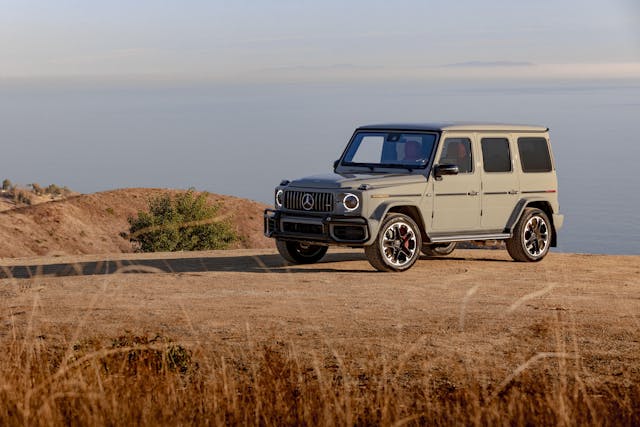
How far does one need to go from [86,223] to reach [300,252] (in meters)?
39.8

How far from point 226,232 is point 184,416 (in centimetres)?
3802

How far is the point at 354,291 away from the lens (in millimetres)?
14344

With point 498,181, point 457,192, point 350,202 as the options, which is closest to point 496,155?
point 498,181

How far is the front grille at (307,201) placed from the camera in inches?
635

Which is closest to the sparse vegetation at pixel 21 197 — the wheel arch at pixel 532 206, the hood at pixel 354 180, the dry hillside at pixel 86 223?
the dry hillside at pixel 86 223

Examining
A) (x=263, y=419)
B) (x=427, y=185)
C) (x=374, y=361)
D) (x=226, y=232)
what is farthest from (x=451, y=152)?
(x=226, y=232)

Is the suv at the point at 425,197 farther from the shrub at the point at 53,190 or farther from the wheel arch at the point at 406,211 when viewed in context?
the shrub at the point at 53,190

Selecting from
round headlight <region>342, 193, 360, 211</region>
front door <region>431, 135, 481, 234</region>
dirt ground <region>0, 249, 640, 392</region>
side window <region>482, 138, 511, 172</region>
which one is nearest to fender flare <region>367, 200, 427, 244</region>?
round headlight <region>342, 193, 360, 211</region>

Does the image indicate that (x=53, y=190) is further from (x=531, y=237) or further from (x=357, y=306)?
(x=357, y=306)

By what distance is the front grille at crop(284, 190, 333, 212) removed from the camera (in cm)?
1612

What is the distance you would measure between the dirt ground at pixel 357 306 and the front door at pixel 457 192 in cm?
71

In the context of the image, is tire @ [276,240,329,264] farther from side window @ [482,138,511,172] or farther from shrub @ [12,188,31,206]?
shrub @ [12,188,31,206]

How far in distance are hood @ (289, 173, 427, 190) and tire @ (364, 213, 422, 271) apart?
494mm

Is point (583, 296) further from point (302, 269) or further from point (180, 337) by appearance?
point (180, 337)
